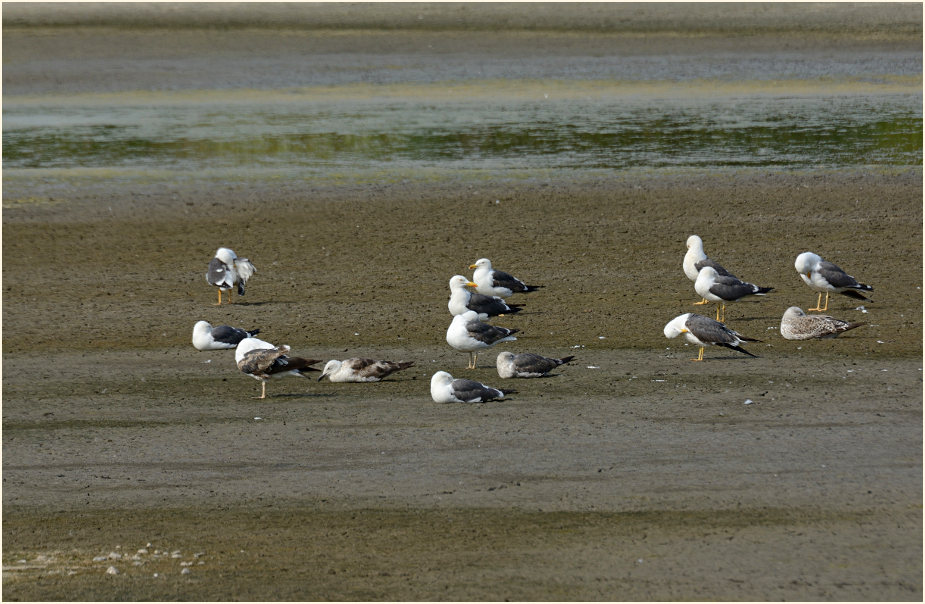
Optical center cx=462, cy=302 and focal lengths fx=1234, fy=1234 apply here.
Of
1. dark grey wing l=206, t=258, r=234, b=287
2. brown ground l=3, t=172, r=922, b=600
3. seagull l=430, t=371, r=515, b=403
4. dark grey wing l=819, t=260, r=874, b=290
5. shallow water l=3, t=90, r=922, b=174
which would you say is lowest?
brown ground l=3, t=172, r=922, b=600

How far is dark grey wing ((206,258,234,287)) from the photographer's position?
16828 millimetres

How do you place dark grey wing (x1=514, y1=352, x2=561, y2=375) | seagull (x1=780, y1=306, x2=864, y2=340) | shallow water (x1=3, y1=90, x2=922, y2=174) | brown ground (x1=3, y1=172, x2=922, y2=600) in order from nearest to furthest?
1. brown ground (x1=3, y1=172, x2=922, y2=600)
2. dark grey wing (x1=514, y1=352, x2=561, y2=375)
3. seagull (x1=780, y1=306, x2=864, y2=340)
4. shallow water (x1=3, y1=90, x2=922, y2=174)

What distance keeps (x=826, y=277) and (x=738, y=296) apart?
121 centimetres

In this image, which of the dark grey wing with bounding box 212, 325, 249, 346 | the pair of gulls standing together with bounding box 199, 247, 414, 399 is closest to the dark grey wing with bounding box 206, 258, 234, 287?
the pair of gulls standing together with bounding box 199, 247, 414, 399

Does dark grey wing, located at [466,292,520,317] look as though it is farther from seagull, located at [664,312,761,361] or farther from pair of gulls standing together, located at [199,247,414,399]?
seagull, located at [664,312,761,361]

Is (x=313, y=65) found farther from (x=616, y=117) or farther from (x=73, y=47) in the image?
(x=616, y=117)

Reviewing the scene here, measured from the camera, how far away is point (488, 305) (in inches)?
612

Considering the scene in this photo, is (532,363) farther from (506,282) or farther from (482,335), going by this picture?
(506,282)

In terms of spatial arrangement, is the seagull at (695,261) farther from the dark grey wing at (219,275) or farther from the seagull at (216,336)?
the dark grey wing at (219,275)

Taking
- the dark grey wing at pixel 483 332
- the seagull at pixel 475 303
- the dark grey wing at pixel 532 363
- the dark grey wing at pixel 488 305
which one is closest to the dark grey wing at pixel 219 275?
the seagull at pixel 475 303

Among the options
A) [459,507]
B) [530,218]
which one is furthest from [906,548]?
[530,218]

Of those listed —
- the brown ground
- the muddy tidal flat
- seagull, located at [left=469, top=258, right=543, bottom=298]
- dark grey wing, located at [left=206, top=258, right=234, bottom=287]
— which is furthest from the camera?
dark grey wing, located at [left=206, top=258, right=234, bottom=287]

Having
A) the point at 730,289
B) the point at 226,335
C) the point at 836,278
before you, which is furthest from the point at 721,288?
the point at 226,335

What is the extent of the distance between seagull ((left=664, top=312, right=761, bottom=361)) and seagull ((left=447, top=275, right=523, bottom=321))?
8.54ft
